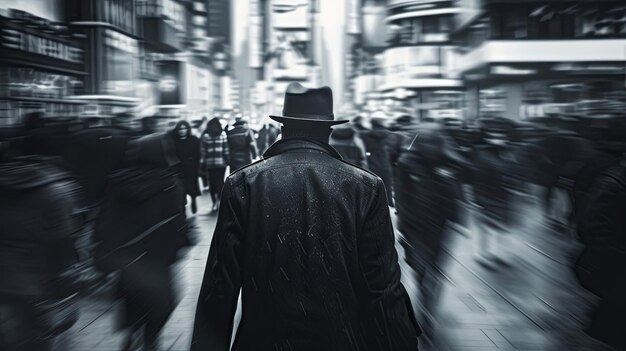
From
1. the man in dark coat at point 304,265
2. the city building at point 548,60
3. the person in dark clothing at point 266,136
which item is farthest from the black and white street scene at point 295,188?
the person in dark clothing at point 266,136

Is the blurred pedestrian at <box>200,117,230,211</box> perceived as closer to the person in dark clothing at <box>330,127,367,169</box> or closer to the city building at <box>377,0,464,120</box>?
the person in dark clothing at <box>330,127,367,169</box>

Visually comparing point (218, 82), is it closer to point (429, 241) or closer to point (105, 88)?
point (105, 88)

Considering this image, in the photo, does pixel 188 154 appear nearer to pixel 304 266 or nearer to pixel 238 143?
pixel 238 143

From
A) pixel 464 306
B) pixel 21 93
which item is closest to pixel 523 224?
pixel 464 306

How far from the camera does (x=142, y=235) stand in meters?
4.14

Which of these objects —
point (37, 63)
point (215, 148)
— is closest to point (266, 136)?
point (215, 148)

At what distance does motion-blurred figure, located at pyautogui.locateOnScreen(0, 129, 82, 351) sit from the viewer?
132 inches

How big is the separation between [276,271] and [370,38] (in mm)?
6138

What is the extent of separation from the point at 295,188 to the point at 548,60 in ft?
49.3

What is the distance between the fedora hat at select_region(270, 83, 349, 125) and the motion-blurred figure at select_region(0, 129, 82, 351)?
5.88 ft

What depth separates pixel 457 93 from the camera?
1100 centimetres

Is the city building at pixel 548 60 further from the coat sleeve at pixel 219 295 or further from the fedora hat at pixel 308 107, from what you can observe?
the coat sleeve at pixel 219 295

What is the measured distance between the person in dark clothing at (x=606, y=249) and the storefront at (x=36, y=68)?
4310 millimetres

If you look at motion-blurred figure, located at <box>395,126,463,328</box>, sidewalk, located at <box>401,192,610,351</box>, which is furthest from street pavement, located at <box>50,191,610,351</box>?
motion-blurred figure, located at <box>395,126,463,328</box>
